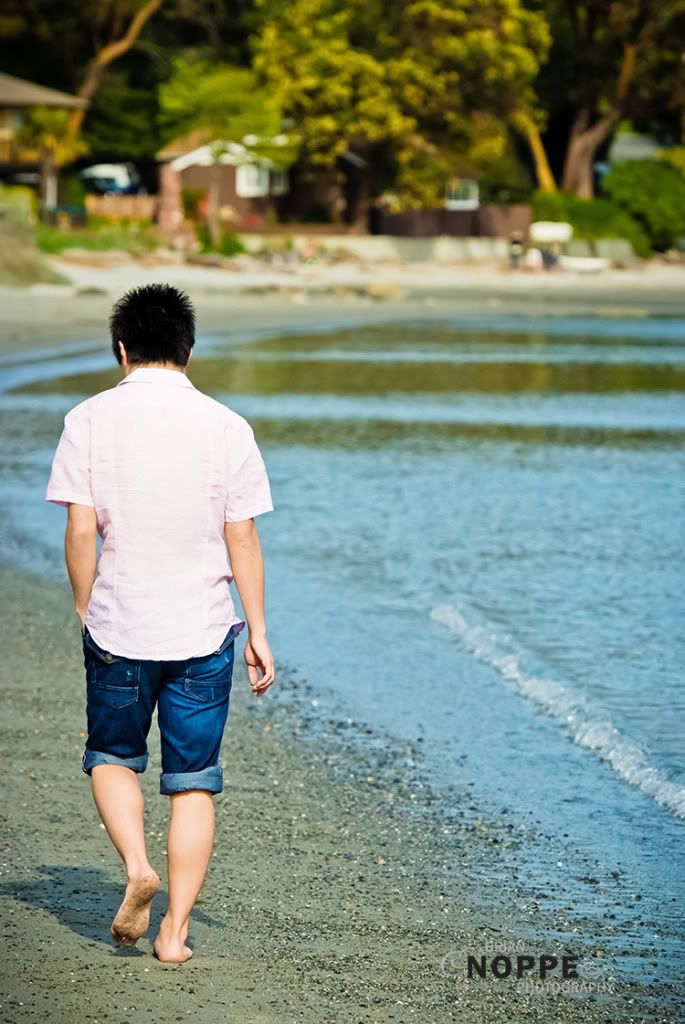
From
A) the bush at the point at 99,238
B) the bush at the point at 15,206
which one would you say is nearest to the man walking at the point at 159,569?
the bush at the point at 15,206

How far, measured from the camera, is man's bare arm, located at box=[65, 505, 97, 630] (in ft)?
14.5

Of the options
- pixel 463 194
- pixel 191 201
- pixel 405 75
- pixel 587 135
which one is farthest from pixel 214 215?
pixel 587 135

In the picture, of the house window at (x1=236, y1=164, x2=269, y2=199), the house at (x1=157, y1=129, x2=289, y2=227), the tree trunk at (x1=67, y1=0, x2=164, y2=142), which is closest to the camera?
the house at (x1=157, y1=129, x2=289, y2=227)

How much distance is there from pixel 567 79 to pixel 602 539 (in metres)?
63.4

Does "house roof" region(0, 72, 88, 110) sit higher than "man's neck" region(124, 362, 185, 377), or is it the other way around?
"house roof" region(0, 72, 88, 110)

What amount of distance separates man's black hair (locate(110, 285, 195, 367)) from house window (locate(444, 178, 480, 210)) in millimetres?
68213

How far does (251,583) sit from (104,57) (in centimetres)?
6162

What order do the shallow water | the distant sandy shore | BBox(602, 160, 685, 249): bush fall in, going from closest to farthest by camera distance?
the shallow water
the distant sandy shore
BBox(602, 160, 685, 249): bush

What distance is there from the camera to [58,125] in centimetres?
5831

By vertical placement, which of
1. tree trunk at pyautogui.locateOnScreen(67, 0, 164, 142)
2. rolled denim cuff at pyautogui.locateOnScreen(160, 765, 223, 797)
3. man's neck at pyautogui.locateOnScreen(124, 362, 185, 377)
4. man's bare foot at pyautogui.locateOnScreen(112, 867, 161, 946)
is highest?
tree trunk at pyautogui.locateOnScreen(67, 0, 164, 142)

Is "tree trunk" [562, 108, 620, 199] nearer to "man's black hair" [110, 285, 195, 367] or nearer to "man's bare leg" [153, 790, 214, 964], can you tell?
"man's black hair" [110, 285, 195, 367]

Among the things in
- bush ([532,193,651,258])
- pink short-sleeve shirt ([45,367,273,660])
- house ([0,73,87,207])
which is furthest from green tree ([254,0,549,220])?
pink short-sleeve shirt ([45,367,273,660])

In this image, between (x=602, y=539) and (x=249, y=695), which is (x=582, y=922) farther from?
(x=602, y=539)

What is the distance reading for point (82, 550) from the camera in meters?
4.43
